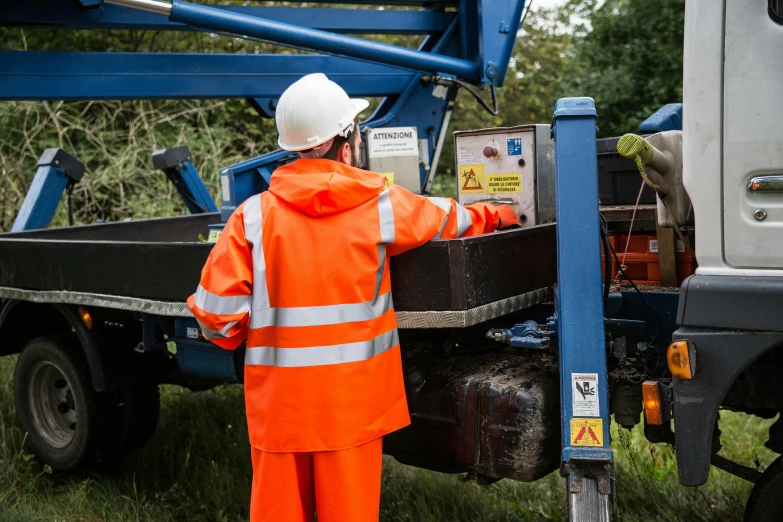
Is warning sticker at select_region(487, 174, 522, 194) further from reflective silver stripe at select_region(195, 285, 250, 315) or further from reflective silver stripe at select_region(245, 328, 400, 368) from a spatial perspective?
reflective silver stripe at select_region(195, 285, 250, 315)

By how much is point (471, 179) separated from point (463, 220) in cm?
39

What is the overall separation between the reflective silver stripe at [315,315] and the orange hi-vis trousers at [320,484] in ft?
1.27

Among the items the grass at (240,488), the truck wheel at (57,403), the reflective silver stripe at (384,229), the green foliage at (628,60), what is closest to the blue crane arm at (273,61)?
the truck wheel at (57,403)

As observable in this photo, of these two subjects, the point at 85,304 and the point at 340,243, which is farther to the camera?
the point at 85,304

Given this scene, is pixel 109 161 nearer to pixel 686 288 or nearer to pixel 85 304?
pixel 85 304

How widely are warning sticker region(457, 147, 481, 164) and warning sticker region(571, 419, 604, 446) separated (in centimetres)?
107

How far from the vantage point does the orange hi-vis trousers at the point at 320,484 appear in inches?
99.1

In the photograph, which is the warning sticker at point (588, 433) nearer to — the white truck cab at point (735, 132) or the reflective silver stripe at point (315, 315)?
the white truck cab at point (735, 132)

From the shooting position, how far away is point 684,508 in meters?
3.56

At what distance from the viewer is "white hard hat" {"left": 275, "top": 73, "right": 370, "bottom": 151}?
8.56ft

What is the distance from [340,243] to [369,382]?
→ 0.43 meters

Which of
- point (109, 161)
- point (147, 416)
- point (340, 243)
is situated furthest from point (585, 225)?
point (109, 161)

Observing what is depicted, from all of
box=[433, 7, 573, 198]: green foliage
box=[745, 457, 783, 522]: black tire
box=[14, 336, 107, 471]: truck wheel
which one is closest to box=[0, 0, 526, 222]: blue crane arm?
Result: box=[14, 336, 107, 471]: truck wheel

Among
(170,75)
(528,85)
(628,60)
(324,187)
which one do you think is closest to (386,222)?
(324,187)
